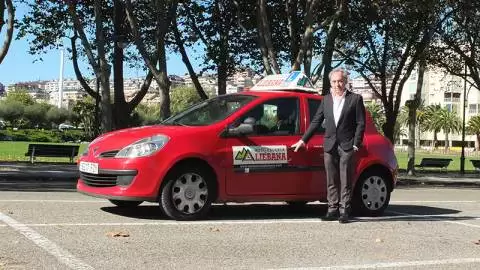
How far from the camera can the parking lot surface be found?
233 inches

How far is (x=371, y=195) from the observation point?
919cm

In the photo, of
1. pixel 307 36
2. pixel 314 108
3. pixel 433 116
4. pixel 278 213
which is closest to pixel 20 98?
pixel 433 116

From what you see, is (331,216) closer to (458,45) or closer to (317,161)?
(317,161)

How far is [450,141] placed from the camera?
142375mm

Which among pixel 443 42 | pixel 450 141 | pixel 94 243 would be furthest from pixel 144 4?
pixel 450 141

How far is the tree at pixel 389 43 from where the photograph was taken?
25844 mm

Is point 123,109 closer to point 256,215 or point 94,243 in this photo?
point 256,215

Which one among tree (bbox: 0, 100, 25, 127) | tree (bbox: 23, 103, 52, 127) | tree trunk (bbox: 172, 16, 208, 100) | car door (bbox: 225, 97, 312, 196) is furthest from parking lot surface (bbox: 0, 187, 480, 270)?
tree (bbox: 23, 103, 52, 127)

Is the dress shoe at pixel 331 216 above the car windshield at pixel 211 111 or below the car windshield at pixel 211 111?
below

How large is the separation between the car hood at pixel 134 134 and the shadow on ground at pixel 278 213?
0.96 metres

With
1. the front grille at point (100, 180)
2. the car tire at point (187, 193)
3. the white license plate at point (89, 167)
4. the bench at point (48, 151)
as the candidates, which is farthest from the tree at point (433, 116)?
the front grille at point (100, 180)

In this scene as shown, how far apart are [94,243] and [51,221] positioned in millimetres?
1399

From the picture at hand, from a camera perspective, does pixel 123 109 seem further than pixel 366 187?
Yes

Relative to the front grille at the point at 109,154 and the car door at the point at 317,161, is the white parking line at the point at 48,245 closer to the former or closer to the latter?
the front grille at the point at 109,154
